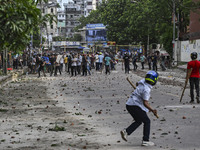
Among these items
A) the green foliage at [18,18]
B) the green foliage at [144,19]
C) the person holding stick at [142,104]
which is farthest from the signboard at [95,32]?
the person holding stick at [142,104]

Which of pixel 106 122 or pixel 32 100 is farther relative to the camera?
pixel 32 100

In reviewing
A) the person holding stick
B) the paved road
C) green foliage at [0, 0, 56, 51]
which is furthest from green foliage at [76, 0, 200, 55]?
the person holding stick

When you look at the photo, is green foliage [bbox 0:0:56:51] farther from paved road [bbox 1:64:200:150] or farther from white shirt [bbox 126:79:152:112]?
white shirt [bbox 126:79:152:112]

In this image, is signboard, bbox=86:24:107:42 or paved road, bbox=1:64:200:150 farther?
signboard, bbox=86:24:107:42

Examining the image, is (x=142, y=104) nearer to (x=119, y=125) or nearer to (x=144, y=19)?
(x=119, y=125)

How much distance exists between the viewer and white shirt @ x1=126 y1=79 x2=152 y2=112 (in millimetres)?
8383

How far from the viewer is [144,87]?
8.41 metres

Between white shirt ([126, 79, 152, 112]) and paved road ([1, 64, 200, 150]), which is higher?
white shirt ([126, 79, 152, 112])

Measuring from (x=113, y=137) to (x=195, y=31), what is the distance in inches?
2058

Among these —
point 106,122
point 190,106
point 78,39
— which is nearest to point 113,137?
point 106,122

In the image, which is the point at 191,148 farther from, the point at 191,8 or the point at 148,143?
the point at 191,8

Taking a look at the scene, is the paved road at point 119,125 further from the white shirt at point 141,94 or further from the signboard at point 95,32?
the signboard at point 95,32

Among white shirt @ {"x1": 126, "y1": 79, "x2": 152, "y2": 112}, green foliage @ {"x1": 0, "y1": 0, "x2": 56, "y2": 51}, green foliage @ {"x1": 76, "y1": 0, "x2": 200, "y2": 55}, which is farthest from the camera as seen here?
green foliage @ {"x1": 76, "y1": 0, "x2": 200, "y2": 55}

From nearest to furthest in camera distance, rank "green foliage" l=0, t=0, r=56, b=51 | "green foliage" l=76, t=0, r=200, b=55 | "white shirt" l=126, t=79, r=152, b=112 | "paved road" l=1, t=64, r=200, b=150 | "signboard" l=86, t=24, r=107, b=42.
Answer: "white shirt" l=126, t=79, r=152, b=112 → "paved road" l=1, t=64, r=200, b=150 → "green foliage" l=0, t=0, r=56, b=51 → "green foliage" l=76, t=0, r=200, b=55 → "signboard" l=86, t=24, r=107, b=42
